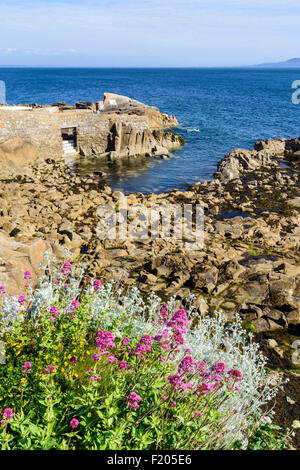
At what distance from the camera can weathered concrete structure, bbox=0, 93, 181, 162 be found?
24.4 metres

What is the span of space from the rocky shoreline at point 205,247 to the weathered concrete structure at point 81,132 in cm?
288

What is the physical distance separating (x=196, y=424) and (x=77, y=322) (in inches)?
88.9

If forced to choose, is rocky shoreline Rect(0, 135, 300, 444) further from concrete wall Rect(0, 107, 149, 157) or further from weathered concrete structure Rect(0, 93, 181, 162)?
weathered concrete structure Rect(0, 93, 181, 162)

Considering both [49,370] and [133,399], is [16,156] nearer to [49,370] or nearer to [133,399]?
[49,370]

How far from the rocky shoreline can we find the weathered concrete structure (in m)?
2.88

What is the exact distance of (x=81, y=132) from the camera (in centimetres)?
2792

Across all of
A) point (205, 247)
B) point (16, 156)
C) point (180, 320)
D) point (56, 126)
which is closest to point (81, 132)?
point (56, 126)

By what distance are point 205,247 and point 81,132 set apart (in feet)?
58.0

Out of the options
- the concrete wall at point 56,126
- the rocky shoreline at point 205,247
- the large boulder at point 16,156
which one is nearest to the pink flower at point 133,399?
the rocky shoreline at point 205,247

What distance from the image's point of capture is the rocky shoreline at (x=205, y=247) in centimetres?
979

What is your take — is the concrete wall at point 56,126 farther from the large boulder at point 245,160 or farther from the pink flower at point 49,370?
the pink flower at point 49,370

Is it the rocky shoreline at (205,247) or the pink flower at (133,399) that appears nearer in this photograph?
the pink flower at (133,399)

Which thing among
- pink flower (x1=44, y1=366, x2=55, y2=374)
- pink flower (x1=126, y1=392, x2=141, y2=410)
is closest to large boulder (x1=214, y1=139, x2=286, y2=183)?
pink flower (x1=44, y1=366, x2=55, y2=374)
